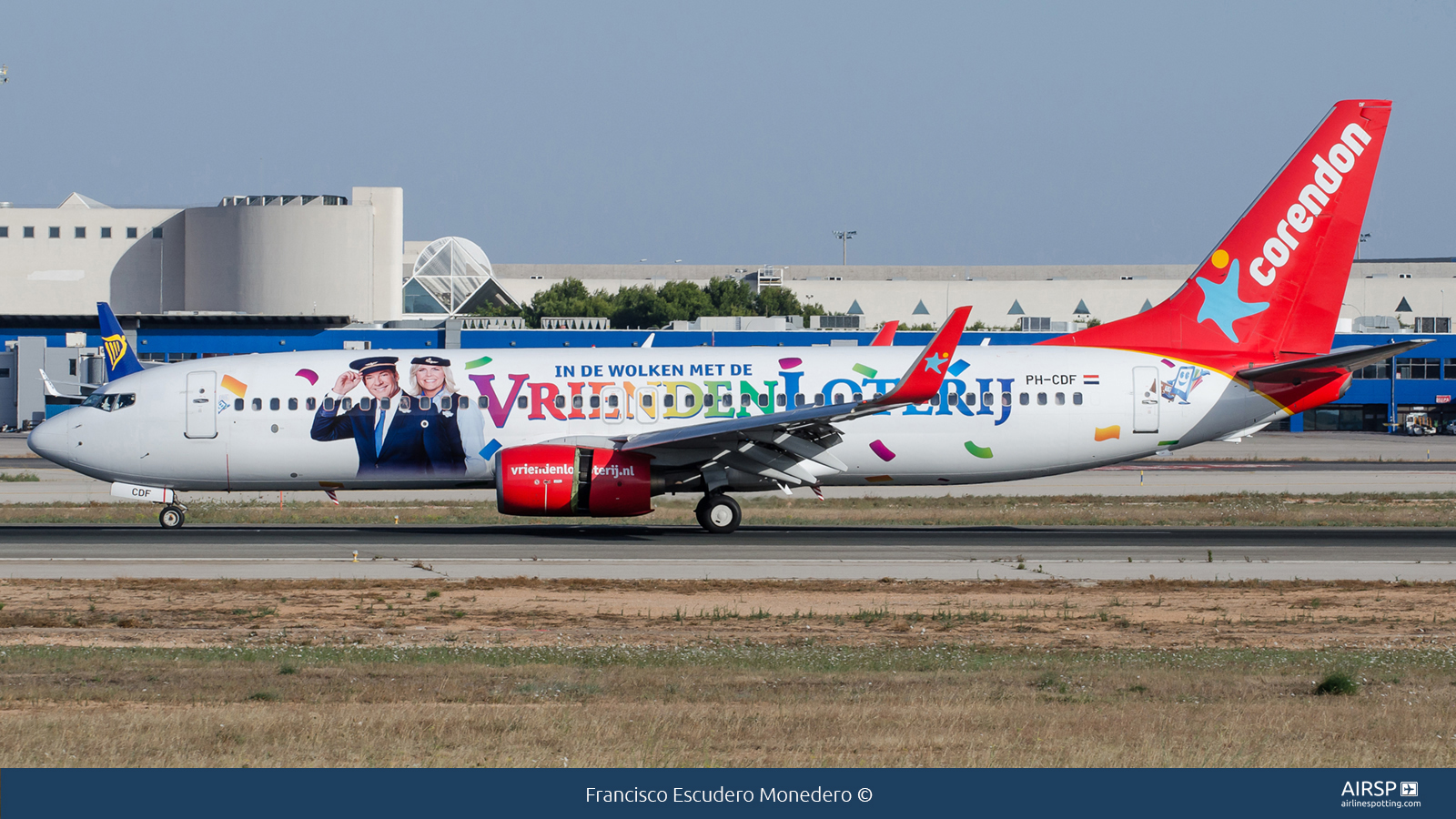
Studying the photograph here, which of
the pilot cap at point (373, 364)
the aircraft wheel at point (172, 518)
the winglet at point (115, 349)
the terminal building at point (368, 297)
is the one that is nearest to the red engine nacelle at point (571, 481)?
the pilot cap at point (373, 364)

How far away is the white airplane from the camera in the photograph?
30016 mm

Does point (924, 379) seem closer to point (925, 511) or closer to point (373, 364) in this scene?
point (925, 511)

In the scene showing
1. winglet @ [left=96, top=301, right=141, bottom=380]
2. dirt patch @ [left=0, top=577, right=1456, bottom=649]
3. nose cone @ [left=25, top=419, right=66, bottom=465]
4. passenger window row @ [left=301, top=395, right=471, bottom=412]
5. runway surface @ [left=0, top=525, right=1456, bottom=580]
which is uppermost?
winglet @ [left=96, top=301, right=141, bottom=380]

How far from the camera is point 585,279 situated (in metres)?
163

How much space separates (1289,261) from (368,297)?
89.7 metres

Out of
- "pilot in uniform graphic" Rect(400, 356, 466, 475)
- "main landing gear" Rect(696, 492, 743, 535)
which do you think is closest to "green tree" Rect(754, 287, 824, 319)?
"pilot in uniform graphic" Rect(400, 356, 466, 475)

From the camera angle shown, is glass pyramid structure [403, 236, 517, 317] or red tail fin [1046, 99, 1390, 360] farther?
glass pyramid structure [403, 236, 517, 317]

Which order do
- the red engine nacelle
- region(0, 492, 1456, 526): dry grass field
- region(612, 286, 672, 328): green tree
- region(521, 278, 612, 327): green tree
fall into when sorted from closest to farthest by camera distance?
1. the red engine nacelle
2. region(0, 492, 1456, 526): dry grass field
3. region(521, 278, 612, 327): green tree
4. region(612, 286, 672, 328): green tree

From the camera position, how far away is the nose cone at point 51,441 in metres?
30.4

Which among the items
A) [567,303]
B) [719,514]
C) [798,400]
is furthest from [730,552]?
[567,303]

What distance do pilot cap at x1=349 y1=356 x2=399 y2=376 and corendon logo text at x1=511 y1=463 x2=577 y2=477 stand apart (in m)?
5.17

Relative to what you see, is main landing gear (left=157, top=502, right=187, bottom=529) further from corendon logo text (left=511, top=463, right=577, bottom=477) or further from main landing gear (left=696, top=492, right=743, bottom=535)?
main landing gear (left=696, top=492, right=743, bottom=535)

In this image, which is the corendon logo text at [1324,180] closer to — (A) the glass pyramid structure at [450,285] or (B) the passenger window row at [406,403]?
(B) the passenger window row at [406,403]

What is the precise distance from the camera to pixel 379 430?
30.1 meters
